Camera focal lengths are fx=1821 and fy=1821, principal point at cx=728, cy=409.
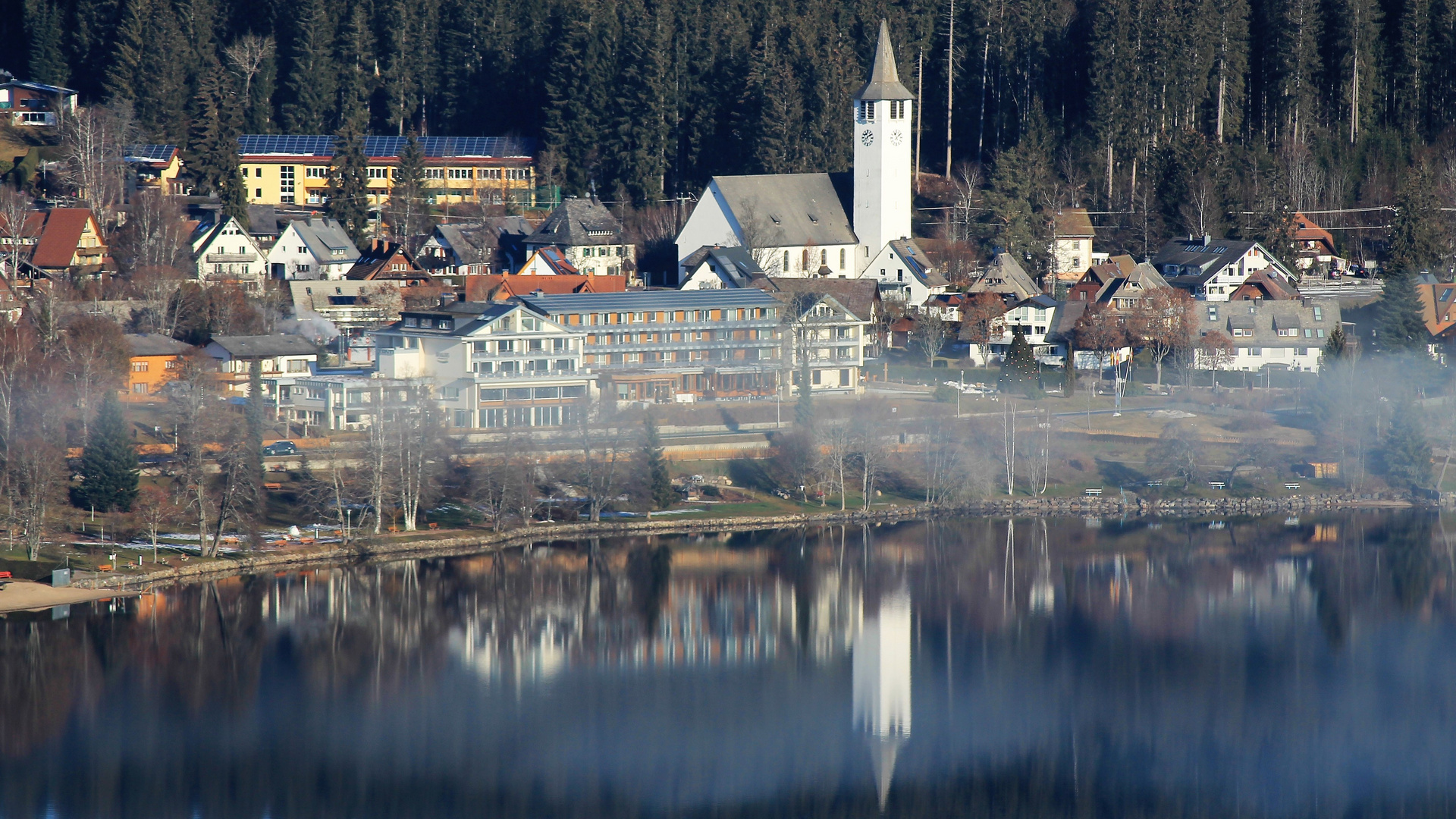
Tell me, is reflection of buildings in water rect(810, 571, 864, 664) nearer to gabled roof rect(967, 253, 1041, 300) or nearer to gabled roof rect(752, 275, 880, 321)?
gabled roof rect(752, 275, 880, 321)

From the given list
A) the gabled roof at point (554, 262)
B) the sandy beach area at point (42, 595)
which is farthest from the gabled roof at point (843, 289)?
the sandy beach area at point (42, 595)

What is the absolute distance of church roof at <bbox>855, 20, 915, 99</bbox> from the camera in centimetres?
5584

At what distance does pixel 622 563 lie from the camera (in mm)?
34469

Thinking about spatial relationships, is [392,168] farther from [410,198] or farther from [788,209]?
[788,209]

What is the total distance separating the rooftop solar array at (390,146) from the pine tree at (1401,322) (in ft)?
99.1

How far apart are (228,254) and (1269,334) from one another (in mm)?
29087

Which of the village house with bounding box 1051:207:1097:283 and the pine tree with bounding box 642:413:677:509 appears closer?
the pine tree with bounding box 642:413:677:509

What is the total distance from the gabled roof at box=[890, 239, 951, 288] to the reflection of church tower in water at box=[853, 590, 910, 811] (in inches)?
855

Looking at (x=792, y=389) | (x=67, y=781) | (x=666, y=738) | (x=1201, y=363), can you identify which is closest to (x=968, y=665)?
(x=666, y=738)

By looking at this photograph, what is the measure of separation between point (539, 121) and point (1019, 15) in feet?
57.9

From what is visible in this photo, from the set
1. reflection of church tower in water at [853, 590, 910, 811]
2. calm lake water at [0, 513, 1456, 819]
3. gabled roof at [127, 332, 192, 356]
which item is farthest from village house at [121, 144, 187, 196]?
reflection of church tower in water at [853, 590, 910, 811]

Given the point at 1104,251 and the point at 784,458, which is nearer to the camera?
the point at 784,458

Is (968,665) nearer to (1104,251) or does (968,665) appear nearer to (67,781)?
(67,781)

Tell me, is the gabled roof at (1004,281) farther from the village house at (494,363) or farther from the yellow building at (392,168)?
the yellow building at (392,168)
